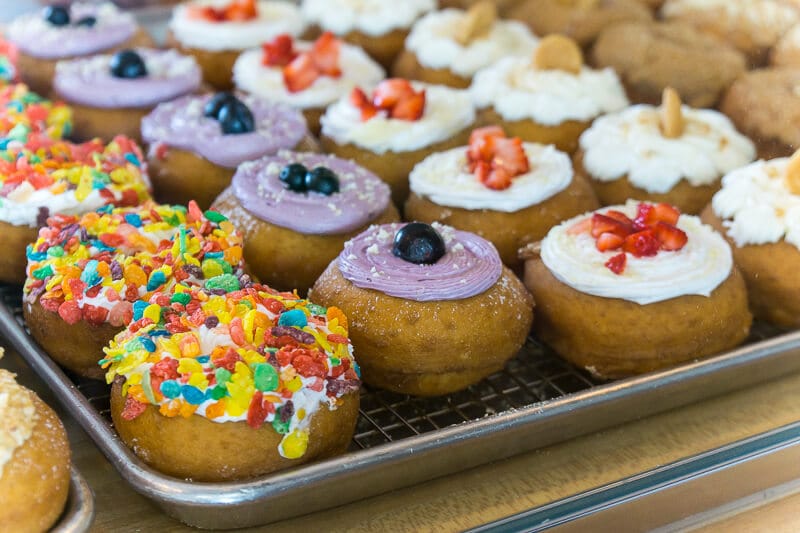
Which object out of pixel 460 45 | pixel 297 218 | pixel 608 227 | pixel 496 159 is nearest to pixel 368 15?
pixel 460 45

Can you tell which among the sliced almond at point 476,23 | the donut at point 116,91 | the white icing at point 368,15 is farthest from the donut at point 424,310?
the white icing at point 368,15

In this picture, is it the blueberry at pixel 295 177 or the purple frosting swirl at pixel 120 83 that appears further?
the purple frosting swirl at pixel 120 83

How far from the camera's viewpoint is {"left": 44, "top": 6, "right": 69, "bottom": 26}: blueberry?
402 centimetres

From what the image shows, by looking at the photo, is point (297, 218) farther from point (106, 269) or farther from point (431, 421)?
point (431, 421)

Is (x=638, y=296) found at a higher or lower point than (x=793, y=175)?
lower

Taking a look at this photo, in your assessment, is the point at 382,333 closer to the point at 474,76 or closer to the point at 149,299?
the point at 149,299

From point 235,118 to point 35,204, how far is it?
0.78m

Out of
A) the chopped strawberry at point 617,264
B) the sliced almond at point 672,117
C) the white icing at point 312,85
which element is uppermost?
the sliced almond at point 672,117

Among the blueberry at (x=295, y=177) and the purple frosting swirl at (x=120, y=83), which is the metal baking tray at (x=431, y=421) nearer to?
the blueberry at (x=295, y=177)

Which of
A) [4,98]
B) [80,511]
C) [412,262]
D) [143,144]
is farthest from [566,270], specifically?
[4,98]

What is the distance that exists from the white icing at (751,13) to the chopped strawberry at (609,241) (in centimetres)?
122

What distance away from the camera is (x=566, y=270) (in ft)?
8.61

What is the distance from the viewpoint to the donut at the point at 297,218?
2826mm

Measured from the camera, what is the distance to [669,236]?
263cm
